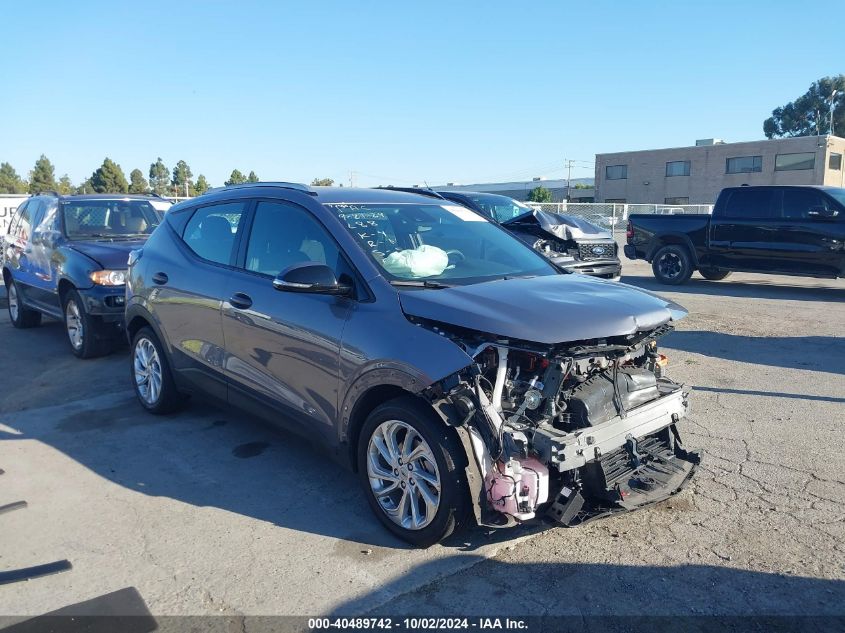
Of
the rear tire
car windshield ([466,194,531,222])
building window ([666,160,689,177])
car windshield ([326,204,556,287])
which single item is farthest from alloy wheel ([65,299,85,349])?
building window ([666,160,689,177])

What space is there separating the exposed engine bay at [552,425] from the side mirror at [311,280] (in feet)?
1.93

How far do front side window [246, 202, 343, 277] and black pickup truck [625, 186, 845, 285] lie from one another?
448 inches

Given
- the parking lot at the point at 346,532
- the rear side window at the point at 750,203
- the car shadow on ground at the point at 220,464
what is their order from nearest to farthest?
the parking lot at the point at 346,532
the car shadow on ground at the point at 220,464
the rear side window at the point at 750,203

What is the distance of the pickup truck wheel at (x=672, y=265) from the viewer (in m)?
14.3

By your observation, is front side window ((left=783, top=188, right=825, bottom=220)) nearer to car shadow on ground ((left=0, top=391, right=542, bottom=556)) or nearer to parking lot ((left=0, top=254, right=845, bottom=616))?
parking lot ((left=0, top=254, right=845, bottom=616))

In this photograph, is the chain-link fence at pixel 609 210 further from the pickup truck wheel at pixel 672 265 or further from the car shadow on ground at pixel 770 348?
the car shadow on ground at pixel 770 348

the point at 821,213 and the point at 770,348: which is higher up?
the point at 821,213

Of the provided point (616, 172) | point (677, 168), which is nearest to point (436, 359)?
point (677, 168)

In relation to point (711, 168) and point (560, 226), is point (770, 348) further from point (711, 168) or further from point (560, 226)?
point (711, 168)

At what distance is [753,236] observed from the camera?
13.3m

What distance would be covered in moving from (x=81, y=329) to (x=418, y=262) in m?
5.36

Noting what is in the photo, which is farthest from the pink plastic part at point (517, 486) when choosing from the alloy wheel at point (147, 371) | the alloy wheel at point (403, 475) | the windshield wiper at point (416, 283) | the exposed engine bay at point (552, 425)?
the alloy wheel at point (147, 371)

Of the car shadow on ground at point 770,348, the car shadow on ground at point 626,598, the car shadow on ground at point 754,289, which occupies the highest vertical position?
the car shadow on ground at point 770,348

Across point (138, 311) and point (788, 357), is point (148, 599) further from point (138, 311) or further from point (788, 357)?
point (788, 357)
